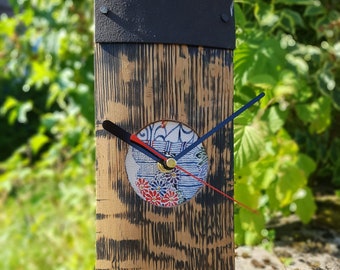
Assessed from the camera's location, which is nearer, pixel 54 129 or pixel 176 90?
pixel 176 90

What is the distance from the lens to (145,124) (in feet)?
3.90

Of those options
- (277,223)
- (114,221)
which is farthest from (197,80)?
(277,223)

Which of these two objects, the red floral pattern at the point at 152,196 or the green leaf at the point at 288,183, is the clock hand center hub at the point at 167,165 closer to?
the red floral pattern at the point at 152,196

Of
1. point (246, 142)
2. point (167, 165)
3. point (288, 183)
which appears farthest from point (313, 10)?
point (167, 165)

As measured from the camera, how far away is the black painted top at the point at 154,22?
119 cm

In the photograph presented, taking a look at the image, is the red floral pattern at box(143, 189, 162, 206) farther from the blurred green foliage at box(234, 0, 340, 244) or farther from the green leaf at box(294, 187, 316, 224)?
the green leaf at box(294, 187, 316, 224)

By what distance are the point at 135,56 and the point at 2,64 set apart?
2341 mm

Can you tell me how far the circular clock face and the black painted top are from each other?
0.19 metres

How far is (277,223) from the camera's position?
236 centimetres

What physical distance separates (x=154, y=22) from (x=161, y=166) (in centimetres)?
31

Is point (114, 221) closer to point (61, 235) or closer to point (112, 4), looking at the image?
point (112, 4)

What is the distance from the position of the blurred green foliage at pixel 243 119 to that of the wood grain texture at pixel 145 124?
0.36m

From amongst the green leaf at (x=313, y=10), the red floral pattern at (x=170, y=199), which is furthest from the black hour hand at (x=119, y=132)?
the green leaf at (x=313, y=10)

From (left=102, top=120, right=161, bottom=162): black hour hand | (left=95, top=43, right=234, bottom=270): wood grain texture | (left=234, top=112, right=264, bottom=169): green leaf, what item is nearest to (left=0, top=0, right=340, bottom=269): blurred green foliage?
(left=234, top=112, right=264, bottom=169): green leaf
